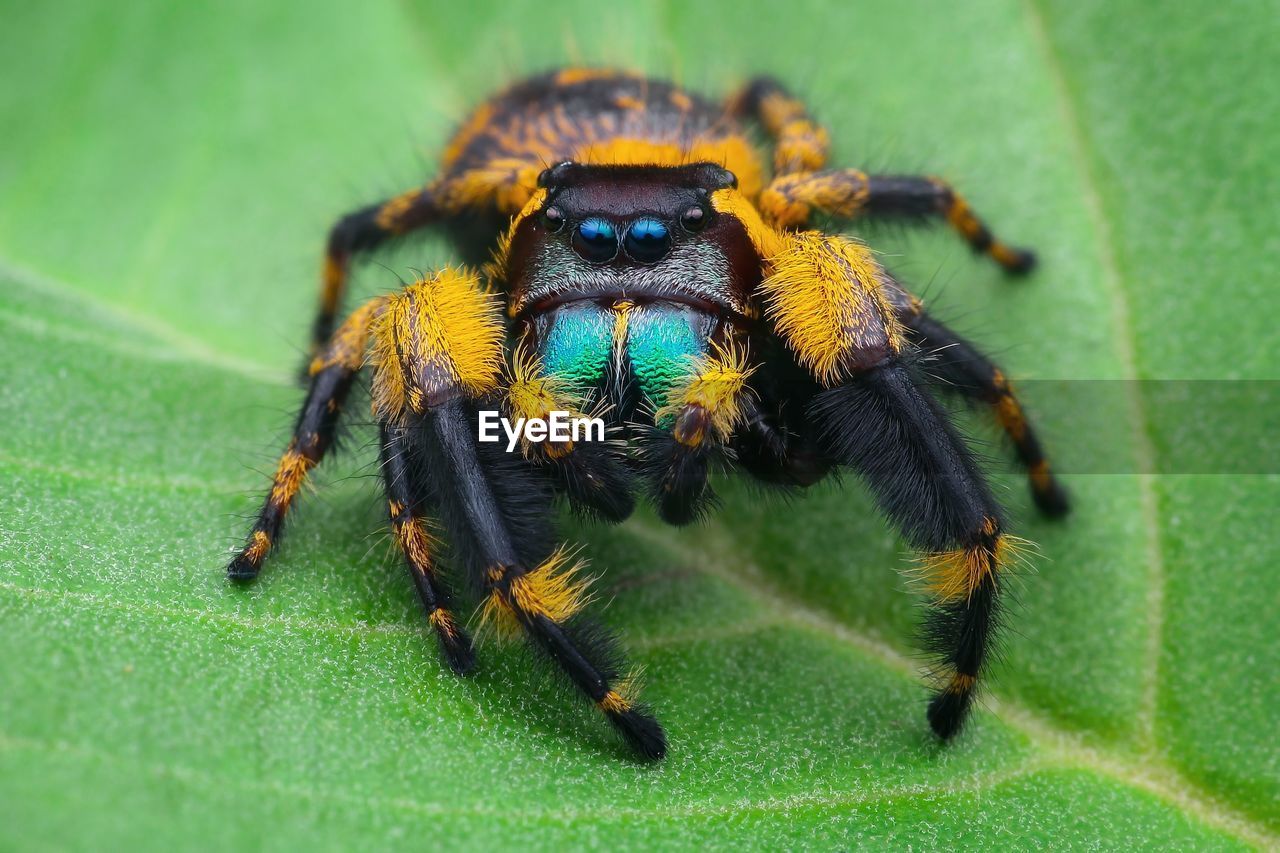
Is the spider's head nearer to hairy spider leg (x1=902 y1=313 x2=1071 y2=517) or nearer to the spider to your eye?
the spider

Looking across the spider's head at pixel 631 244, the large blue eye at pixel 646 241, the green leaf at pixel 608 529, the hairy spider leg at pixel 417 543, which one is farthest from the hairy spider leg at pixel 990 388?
the hairy spider leg at pixel 417 543

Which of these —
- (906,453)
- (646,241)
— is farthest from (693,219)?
(906,453)

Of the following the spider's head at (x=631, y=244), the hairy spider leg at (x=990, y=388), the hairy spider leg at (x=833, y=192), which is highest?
the spider's head at (x=631, y=244)

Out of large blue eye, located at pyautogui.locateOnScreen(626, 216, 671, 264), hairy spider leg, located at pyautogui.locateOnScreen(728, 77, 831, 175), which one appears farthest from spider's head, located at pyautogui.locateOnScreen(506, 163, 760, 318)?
hairy spider leg, located at pyautogui.locateOnScreen(728, 77, 831, 175)

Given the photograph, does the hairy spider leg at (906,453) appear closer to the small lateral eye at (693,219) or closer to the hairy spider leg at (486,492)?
the small lateral eye at (693,219)

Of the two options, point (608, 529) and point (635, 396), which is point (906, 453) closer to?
point (635, 396)

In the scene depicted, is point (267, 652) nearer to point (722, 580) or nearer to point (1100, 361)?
point (722, 580)

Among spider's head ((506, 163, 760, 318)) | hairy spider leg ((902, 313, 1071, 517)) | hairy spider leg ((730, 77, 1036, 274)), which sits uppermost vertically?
spider's head ((506, 163, 760, 318))
